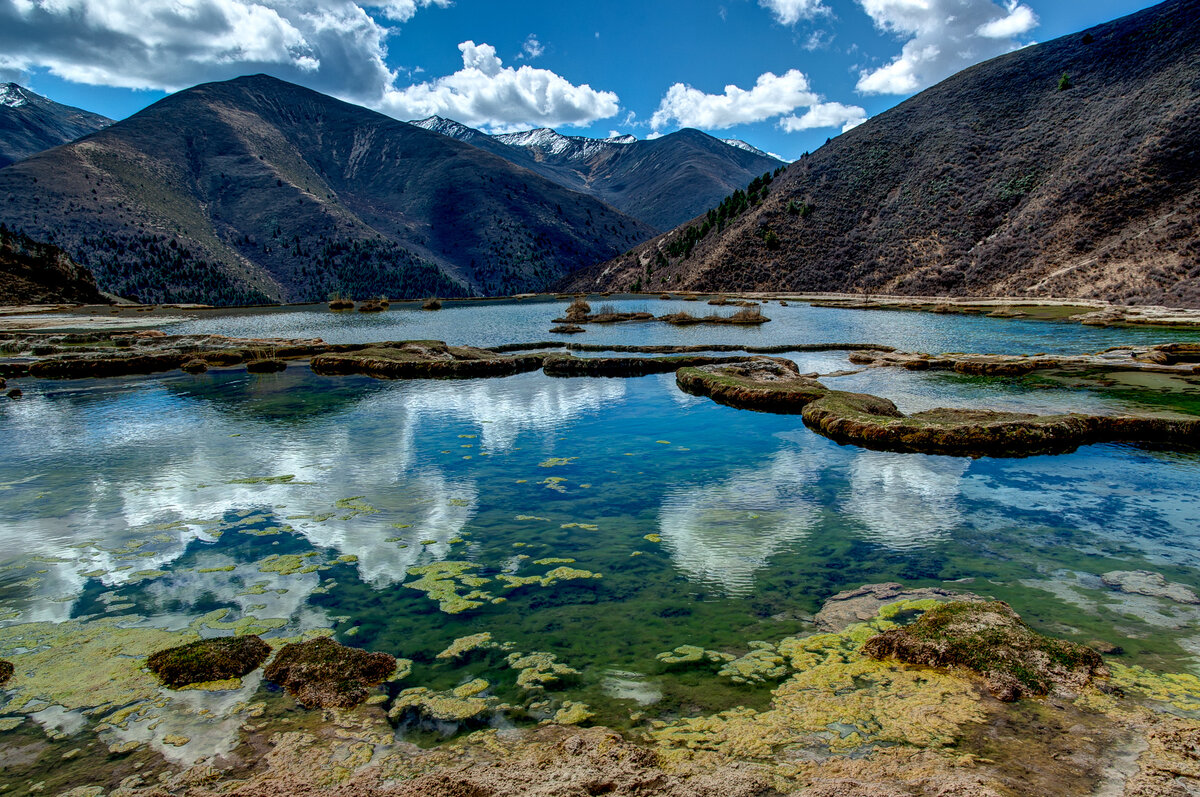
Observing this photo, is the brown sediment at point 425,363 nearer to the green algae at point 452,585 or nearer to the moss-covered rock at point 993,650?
the green algae at point 452,585

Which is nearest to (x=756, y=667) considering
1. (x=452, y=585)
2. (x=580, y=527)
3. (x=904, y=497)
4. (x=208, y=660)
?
(x=452, y=585)

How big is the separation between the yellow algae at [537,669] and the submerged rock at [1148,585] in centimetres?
905

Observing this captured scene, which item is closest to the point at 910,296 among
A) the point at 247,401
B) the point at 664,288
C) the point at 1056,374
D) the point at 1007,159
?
the point at 1007,159

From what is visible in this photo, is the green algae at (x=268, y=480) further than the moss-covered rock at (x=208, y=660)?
Yes

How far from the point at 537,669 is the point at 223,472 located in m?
13.9

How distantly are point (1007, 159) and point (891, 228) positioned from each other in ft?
65.9

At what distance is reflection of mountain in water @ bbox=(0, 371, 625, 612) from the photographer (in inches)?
476

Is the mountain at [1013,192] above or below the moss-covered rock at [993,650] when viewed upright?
above

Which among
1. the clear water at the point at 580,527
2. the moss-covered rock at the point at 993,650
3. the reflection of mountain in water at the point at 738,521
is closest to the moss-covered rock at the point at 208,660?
the clear water at the point at 580,527

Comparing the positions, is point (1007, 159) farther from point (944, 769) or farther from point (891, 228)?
point (944, 769)

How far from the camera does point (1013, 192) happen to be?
9681 centimetres

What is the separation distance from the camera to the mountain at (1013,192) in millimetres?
75812

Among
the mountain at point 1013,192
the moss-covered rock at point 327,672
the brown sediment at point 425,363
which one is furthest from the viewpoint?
the mountain at point 1013,192

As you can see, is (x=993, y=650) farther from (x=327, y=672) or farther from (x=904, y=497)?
(x=327, y=672)
